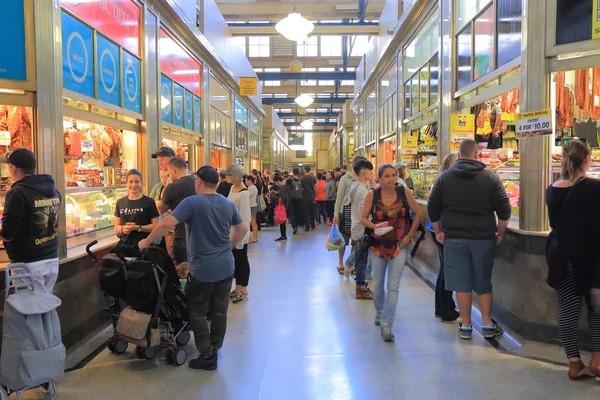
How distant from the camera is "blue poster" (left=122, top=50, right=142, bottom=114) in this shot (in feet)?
17.9

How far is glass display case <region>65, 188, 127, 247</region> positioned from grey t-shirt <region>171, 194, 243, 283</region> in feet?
5.21

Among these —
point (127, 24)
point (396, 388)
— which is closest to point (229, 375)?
point (396, 388)

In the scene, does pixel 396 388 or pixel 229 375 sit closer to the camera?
pixel 396 388

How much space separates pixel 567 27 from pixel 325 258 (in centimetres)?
497

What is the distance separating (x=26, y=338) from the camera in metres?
2.74

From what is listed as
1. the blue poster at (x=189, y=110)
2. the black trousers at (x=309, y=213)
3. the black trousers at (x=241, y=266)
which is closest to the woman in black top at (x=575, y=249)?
the black trousers at (x=241, y=266)

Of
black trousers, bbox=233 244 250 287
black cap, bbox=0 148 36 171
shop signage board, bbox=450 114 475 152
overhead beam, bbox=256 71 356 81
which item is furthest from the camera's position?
overhead beam, bbox=256 71 356 81

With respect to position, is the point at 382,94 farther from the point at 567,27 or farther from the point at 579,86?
the point at 567,27

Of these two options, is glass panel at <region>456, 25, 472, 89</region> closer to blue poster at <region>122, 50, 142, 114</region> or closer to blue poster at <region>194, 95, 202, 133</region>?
blue poster at <region>122, 50, 142, 114</region>

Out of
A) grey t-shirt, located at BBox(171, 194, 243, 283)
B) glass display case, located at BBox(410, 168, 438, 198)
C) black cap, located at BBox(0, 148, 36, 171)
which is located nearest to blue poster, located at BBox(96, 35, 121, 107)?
black cap, located at BBox(0, 148, 36, 171)

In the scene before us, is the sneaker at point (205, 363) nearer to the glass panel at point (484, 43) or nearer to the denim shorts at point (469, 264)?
the denim shorts at point (469, 264)

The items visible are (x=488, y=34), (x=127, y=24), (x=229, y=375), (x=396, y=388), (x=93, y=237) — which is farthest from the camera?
(x=127, y=24)

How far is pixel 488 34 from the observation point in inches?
200

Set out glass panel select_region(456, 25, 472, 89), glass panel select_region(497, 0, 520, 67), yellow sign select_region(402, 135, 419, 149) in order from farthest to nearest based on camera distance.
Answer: yellow sign select_region(402, 135, 419, 149) < glass panel select_region(456, 25, 472, 89) < glass panel select_region(497, 0, 520, 67)
